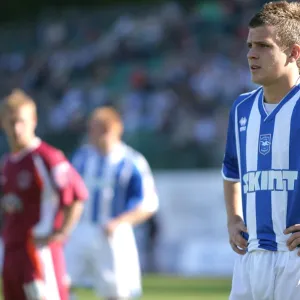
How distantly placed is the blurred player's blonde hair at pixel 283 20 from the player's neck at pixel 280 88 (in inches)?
6.6

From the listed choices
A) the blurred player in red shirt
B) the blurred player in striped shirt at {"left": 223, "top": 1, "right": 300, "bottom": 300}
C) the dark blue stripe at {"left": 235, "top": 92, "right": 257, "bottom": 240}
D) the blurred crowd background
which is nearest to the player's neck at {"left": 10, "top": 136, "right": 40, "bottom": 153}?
the blurred player in red shirt

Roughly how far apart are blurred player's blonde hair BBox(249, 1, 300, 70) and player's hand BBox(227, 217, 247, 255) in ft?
2.86

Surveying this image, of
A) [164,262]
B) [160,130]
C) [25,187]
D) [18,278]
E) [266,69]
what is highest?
[266,69]

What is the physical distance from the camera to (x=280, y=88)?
4727mm

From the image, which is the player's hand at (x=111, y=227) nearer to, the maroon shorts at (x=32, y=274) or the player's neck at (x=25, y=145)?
the maroon shorts at (x=32, y=274)

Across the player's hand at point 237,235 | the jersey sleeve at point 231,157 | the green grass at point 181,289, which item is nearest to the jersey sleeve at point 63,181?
the jersey sleeve at point 231,157

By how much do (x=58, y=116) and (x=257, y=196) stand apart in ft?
56.0

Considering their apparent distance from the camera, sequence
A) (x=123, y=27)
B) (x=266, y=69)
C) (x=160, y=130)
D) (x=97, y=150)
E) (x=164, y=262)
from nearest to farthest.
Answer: (x=266, y=69) < (x=97, y=150) < (x=164, y=262) < (x=160, y=130) < (x=123, y=27)

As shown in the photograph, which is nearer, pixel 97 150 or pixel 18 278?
pixel 18 278

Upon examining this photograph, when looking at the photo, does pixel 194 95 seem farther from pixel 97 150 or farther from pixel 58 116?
pixel 97 150

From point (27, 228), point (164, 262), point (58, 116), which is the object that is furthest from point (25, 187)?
point (58, 116)

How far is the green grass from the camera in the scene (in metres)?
12.7

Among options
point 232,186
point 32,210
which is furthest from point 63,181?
point 232,186

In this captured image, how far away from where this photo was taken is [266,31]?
15.2 feet
